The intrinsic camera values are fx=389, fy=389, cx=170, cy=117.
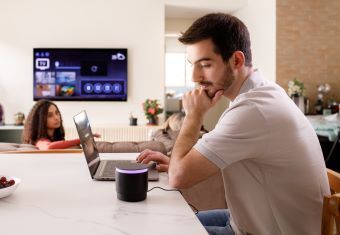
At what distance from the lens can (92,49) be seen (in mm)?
6164

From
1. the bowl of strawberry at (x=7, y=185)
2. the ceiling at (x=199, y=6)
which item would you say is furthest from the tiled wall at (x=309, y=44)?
the bowl of strawberry at (x=7, y=185)

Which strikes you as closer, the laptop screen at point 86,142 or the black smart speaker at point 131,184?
the black smart speaker at point 131,184

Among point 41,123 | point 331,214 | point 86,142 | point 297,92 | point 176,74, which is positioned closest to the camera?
point 331,214

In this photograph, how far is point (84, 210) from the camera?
1.02m

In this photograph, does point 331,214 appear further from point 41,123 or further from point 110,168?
point 41,123

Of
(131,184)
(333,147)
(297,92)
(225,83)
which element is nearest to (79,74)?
(297,92)

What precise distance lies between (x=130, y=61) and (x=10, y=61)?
1.89m

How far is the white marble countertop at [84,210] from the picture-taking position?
893mm

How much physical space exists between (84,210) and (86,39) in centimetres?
552

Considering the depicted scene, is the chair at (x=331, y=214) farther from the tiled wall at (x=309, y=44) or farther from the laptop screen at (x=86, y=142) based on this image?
the tiled wall at (x=309, y=44)

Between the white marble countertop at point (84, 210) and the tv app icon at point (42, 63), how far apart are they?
501cm

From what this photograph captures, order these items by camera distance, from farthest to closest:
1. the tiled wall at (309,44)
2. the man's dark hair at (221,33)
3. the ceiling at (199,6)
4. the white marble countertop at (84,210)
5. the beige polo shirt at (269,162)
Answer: the ceiling at (199,6) < the tiled wall at (309,44) < the man's dark hair at (221,33) < the beige polo shirt at (269,162) < the white marble countertop at (84,210)

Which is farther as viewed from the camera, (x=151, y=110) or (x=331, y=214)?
(x=151, y=110)

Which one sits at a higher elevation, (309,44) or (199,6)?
(199,6)
